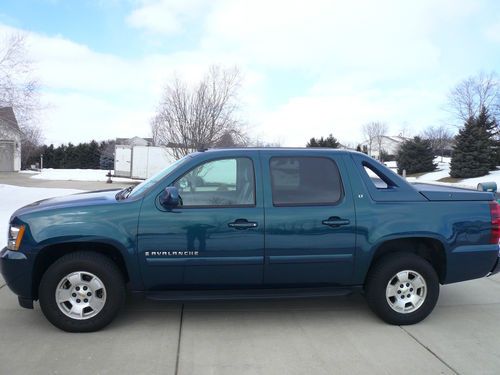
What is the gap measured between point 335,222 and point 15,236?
297cm

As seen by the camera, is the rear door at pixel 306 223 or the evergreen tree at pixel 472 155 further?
the evergreen tree at pixel 472 155

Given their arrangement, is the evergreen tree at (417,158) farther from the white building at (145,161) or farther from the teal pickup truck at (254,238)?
the teal pickup truck at (254,238)

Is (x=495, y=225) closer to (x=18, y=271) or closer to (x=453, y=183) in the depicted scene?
(x=18, y=271)

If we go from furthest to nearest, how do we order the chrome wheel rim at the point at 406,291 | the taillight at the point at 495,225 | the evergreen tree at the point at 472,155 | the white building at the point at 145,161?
1. the evergreen tree at the point at 472,155
2. the white building at the point at 145,161
3. the taillight at the point at 495,225
4. the chrome wheel rim at the point at 406,291

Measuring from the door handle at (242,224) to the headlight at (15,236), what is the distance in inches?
74.1

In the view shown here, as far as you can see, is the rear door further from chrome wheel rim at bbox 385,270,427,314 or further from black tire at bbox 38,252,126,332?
black tire at bbox 38,252,126,332

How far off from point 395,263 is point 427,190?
0.87 m

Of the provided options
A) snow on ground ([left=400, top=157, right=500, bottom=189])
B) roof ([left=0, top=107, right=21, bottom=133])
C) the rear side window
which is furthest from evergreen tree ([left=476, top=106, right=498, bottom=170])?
the rear side window

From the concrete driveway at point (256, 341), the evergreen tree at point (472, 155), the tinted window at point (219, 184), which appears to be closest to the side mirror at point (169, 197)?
the tinted window at point (219, 184)

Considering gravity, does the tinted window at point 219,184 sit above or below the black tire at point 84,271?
above

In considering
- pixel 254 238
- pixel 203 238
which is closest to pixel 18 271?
pixel 203 238

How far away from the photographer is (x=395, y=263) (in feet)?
14.4

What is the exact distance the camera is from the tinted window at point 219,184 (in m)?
4.22

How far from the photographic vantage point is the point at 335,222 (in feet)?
13.9
